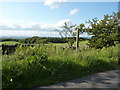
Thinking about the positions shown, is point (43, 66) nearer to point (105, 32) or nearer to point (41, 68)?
point (41, 68)

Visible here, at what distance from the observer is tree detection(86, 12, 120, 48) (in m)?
11.7

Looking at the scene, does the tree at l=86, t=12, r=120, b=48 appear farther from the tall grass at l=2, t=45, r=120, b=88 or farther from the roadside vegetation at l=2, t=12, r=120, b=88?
the tall grass at l=2, t=45, r=120, b=88

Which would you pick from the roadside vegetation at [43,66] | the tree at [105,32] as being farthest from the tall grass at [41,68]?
the tree at [105,32]

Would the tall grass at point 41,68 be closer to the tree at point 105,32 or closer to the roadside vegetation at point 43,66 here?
the roadside vegetation at point 43,66

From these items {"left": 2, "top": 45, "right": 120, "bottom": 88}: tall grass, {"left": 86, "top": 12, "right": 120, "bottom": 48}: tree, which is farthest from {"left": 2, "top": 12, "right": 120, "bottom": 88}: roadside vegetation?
{"left": 86, "top": 12, "right": 120, "bottom": 48}: tree

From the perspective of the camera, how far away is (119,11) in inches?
480

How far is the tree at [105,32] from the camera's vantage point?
38.4 feet

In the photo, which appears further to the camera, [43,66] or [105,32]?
[105,32]

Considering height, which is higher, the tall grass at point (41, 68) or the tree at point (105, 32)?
the tree at point (105, 32)

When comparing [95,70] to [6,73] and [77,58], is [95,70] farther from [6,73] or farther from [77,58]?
[6,73]

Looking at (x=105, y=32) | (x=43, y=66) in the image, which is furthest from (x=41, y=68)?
(x=105, y=32)

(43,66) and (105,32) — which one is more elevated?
(105,32)

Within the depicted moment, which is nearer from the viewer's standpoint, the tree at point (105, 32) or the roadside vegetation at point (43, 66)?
the roadside vegetation at point (43, 66)

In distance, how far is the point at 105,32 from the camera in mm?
12281
